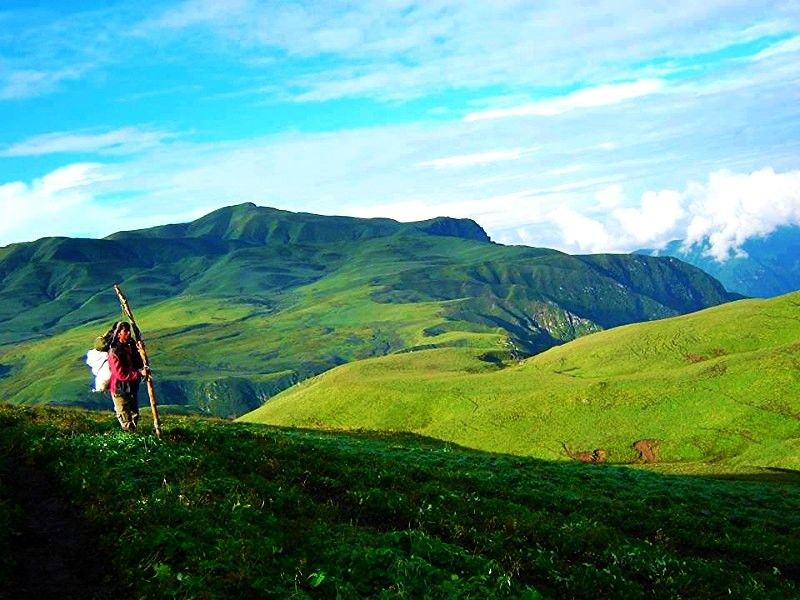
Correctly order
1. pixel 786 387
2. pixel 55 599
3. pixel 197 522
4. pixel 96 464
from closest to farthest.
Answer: pixel 55 599 → pixel 197 522 → pixel 96 464 → pixel 786 387

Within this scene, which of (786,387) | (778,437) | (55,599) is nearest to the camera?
(55,599)

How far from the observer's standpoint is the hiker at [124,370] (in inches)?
1142

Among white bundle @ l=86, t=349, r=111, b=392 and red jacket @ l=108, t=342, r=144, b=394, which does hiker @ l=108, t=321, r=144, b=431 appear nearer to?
red jacket @ l=108, t=342, r=144, b=394

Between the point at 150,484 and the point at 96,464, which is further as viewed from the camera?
the point at 96,464

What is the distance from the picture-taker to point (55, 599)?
14.9 meters

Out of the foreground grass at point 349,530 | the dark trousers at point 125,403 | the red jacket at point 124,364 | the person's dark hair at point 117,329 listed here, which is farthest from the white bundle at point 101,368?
the foreground grass at point 349,530

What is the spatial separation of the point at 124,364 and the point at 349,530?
49.3 ft

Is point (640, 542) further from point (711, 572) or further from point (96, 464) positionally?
point (96, 464)

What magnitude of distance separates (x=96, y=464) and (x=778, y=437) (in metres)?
170

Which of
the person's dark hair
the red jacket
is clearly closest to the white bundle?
the red jacket

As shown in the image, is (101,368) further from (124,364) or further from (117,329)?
(117,329)

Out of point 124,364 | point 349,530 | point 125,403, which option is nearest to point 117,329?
point 124,364

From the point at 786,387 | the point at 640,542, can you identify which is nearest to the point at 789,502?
the point at 640,542

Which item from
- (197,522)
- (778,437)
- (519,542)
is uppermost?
(197,522)
